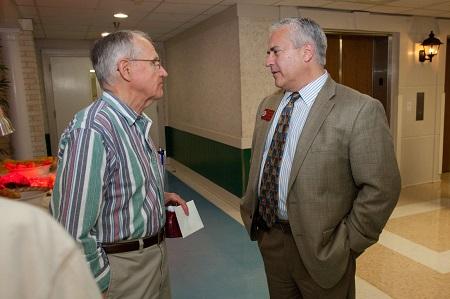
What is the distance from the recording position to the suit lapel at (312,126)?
1606 mm

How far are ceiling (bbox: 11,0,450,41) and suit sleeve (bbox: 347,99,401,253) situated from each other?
3.44 meters

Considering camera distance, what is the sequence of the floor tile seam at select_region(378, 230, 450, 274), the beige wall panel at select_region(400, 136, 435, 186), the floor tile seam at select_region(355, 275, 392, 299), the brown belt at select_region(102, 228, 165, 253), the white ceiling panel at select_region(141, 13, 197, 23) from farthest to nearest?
the beige wall panel at select_region(400, 136, 435, 186), the white ceiling panel at select_region(141, 13, 197, 23), the floor tile seam at select_region(378, 230, 450, 274), the floor tile seam at select_region(355, 275, 392, 299), the brown belt at select_region(102, 228, 165, 253)

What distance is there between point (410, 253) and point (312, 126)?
257 centimetres

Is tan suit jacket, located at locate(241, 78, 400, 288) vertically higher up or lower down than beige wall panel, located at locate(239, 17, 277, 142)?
lower down

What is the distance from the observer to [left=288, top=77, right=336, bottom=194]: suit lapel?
5.27 feet

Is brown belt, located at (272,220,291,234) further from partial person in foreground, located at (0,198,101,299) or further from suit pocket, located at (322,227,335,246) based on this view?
partial person in foreground, located at (0,198,101,299)

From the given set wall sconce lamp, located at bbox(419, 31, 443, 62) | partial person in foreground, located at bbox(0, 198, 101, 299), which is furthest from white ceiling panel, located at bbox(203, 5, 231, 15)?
partial person in foreground, located at bbox(0, 198, 101, 299)

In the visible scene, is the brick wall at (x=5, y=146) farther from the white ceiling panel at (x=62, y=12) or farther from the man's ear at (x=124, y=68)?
the man's ear at (x=124, y=68)

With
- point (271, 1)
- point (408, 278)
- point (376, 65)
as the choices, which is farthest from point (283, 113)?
point (376, 65)

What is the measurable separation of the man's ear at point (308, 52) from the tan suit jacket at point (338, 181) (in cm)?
20

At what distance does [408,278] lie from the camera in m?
3.05

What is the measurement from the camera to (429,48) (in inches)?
232

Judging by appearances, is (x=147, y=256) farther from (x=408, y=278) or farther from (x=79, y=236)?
(x=408, y=278)

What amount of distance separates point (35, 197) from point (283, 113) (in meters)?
1.72
